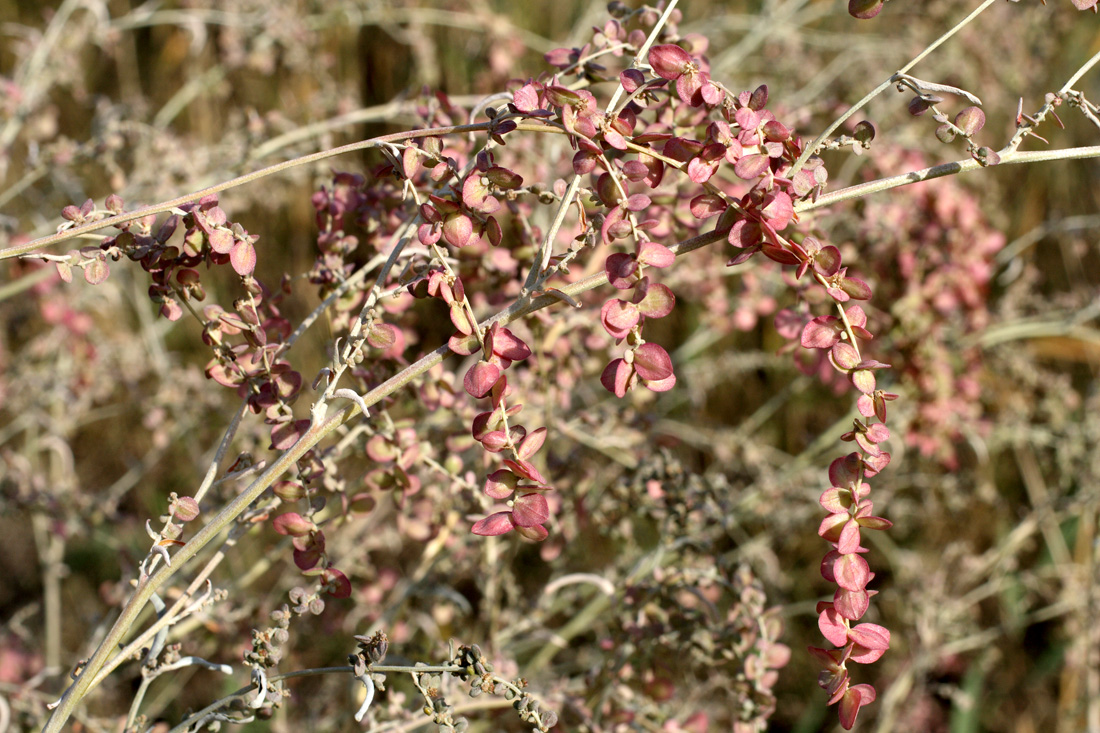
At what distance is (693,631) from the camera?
0.99m

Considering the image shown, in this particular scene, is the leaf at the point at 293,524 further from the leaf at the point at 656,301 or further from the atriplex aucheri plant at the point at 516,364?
the leaf at the point at 656,301

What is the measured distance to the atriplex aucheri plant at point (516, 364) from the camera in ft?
2.18

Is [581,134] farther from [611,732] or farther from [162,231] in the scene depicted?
[611,732]

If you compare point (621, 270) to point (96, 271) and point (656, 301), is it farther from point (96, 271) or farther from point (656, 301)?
point (96, 271)

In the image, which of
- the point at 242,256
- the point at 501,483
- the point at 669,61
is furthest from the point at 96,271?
the point at 669,61

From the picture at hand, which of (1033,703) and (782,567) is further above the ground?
(782,567)

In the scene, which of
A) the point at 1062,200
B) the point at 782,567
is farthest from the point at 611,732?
the point at 1062,200

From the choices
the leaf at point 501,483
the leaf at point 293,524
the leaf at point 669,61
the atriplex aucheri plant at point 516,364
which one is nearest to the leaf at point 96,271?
the atriplex aucheri plant at point 516,364

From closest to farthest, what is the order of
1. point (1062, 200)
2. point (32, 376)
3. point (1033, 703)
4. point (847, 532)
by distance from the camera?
1. point (847, 532)
2. point (32, 376)
3. point (1033, 703)
4. point (1062, 200)

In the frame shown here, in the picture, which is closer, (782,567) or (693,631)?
(693,631)

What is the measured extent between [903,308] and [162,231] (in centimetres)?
118

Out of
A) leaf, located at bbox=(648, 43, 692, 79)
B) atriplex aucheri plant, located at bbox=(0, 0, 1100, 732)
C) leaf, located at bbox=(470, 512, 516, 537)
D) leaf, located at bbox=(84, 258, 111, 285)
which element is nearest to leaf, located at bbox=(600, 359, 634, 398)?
atriplex aucheri plant, located at bbox=(0, 0, 1100, 732)

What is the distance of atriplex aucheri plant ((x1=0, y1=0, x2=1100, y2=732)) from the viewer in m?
0.66

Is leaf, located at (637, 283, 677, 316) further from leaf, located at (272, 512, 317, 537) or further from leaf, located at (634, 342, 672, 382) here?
leaf, located at (272, 512, 317, 537)
